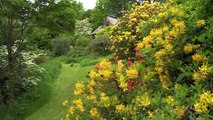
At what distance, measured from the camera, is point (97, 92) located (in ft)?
11.4

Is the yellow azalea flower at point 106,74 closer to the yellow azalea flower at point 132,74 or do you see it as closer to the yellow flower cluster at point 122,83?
the yellow flower cluster at point 122,83

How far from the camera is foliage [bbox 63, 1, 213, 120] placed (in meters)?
2.67

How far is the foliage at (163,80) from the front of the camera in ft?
8.75

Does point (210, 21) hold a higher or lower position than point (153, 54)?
higher

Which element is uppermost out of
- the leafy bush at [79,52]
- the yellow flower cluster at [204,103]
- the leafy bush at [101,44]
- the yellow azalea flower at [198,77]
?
the yellow azalea flower at [198,77]

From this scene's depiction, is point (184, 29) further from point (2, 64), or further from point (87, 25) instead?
point (87, 25)

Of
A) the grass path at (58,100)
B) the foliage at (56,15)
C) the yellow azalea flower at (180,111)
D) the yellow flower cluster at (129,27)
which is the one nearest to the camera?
the yellow azalea flower at (180,111)

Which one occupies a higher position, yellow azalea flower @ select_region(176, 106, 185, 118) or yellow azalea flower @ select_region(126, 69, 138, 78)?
yellow azalea flower @ select_region(126, 69, 138, 78)

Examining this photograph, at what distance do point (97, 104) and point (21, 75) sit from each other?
10251 mm

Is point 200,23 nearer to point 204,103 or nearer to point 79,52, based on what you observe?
point 204,103

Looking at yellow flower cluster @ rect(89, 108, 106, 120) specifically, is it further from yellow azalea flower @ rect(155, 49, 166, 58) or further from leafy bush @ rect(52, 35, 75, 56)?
leafy bush @ rect(52, 35, 75, 56)

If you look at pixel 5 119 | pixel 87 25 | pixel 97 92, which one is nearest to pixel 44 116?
pixel 5 119

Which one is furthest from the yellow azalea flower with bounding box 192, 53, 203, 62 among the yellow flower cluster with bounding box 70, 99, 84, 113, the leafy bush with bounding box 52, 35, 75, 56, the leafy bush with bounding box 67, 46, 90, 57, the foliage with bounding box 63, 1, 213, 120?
the leafy bush with bounding box 52, 35, 75, 56

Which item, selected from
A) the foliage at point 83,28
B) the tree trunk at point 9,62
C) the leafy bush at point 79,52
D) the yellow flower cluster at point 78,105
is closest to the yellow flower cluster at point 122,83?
the yellow flower cluster at point 78,105
